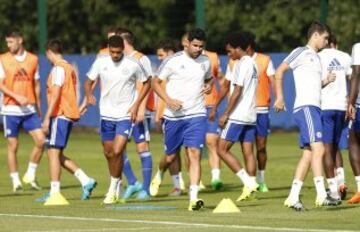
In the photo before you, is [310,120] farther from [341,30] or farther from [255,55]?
[341,30]

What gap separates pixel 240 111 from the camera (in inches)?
844

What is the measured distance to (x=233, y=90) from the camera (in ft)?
68.9

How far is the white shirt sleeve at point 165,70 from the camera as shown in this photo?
65.5 feet

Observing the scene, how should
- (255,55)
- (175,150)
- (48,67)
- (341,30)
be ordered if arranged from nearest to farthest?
(175,150), (255,55), (48,67), (341,30)

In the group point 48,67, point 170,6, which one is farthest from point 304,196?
point 170,6

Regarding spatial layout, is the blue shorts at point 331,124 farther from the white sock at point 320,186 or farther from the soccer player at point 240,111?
the white sock at point 320,186

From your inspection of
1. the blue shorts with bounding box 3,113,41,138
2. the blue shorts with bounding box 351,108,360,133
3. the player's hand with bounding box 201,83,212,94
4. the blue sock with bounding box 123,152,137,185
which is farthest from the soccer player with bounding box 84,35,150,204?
the blue shorts with bounding box 3,113,41,138

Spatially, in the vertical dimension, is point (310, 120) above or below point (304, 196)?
above

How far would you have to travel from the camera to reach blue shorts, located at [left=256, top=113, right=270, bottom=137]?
76.9ft

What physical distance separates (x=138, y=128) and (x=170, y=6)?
32480mm

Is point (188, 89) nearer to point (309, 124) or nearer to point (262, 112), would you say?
point (309, 124)

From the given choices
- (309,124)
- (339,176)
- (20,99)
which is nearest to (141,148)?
(20,99)

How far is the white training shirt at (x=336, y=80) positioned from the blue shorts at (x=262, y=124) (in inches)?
110

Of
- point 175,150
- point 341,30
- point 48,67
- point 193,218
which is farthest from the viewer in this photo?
point 341,30
